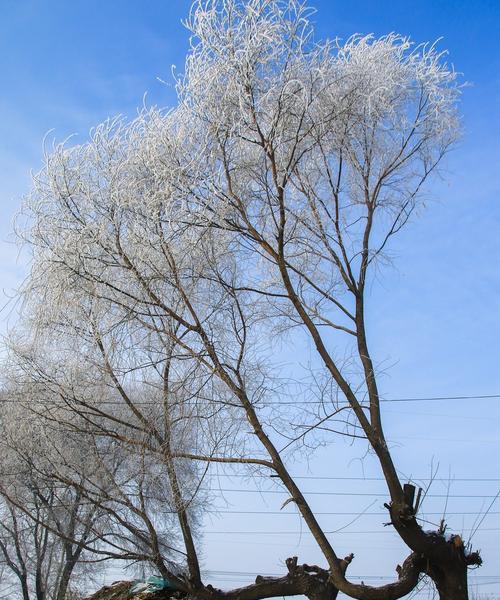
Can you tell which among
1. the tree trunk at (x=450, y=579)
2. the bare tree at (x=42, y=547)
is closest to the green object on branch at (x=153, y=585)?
the tree trunk at (x=450, y=579)

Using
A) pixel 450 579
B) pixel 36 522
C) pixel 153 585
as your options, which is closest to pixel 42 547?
pixel 36 522

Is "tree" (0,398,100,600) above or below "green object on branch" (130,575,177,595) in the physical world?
above

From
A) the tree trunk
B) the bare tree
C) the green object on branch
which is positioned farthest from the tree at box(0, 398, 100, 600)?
the tree trunk

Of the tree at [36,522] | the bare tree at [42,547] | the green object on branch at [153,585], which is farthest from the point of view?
the bare tree at [42,547]

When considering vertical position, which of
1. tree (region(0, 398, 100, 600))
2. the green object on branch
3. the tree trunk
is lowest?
the tree trunk

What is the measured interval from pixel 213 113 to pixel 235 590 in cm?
563

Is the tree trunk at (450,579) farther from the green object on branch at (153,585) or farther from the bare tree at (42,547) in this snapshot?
the bare tree at (42,547)

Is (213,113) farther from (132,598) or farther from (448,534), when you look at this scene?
(132,598)

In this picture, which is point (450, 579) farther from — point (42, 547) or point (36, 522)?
point (42, 547)

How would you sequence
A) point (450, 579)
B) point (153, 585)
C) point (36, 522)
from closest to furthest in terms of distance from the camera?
point (450, 579) → point (153, 585) → point (36, 522)

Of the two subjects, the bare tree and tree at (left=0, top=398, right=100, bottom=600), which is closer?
tree at (left=0, top=398, right=100, bottom=600)

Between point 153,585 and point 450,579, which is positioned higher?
point 153,585

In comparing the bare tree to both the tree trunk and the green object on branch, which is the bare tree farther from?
the tree trunk

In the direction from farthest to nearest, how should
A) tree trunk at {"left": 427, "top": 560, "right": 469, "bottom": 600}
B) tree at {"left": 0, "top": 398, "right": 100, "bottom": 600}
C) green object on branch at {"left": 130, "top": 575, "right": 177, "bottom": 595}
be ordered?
tree at {"left": 0, "top": 398, "right": 100, "bottom": 600}
green object on branch at {"left": 130, "top": 575, "right": 177, "bottom": 595}
tree trunk at {"left": 427, "top": 560, "right": 469, "bottom": 600}
